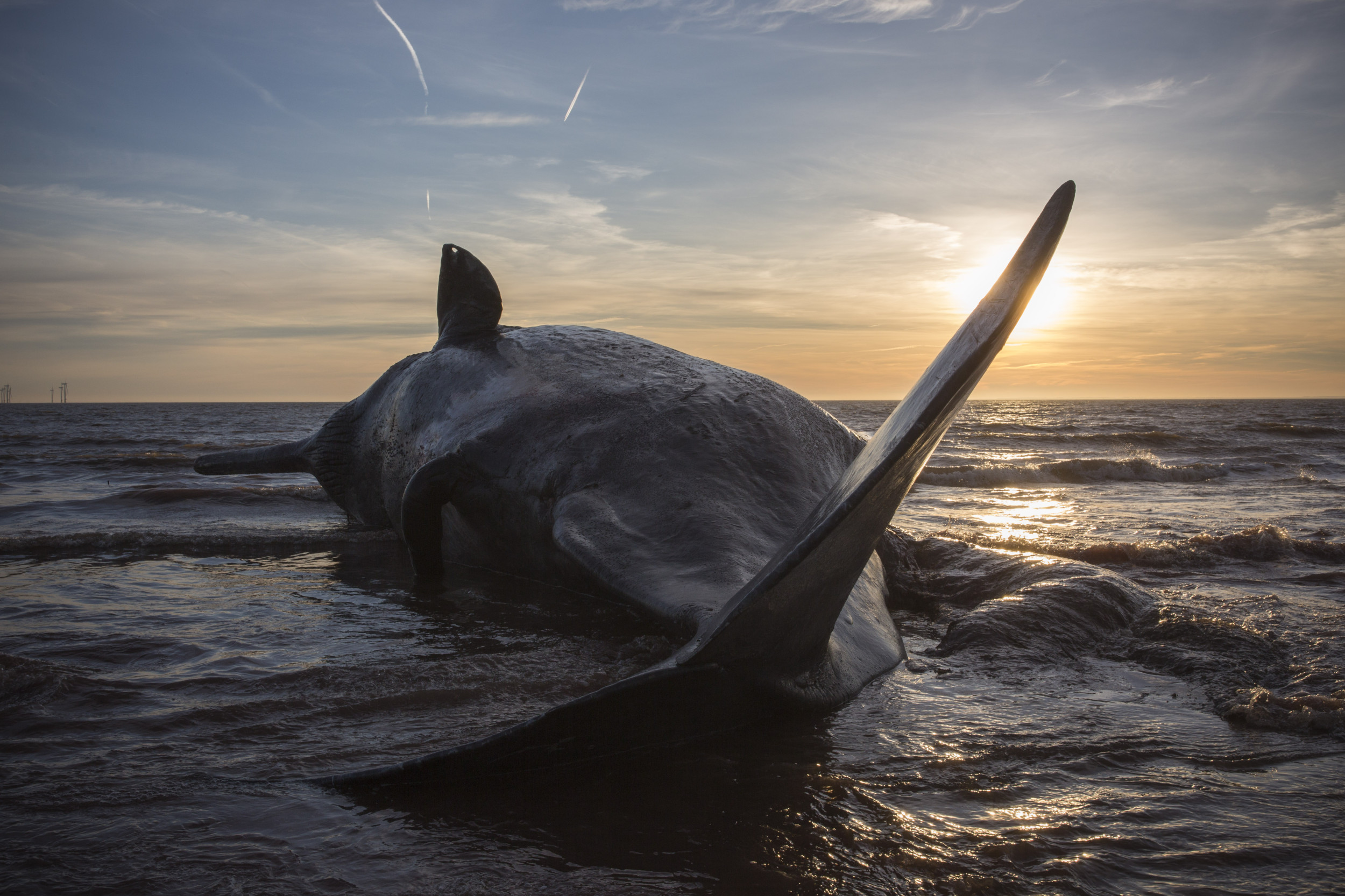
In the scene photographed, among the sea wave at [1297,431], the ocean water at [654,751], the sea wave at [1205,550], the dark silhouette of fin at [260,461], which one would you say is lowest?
the ocean water at [654,751]

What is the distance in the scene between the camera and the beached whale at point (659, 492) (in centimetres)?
183

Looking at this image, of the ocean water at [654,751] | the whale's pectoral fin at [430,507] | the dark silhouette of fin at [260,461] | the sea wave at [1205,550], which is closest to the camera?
the ocean water at [654,751]

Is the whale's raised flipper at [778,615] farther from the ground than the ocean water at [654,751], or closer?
farther from the ground

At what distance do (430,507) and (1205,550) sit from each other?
16.2 ft

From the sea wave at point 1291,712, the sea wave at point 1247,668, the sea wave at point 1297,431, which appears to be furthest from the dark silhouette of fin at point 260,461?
the sea wave at point 1297,431

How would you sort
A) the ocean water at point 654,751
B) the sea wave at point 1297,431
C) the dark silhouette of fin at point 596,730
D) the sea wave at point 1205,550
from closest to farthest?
1. the ocean water at point 654,751
2. the dark silhouette of fin at point 596,730
3. the sea wave at point 1205,550
4. the sea wave at point 1297,431

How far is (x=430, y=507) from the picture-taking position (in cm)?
394

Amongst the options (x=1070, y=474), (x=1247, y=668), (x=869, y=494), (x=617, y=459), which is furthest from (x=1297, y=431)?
(x=869, y=494)

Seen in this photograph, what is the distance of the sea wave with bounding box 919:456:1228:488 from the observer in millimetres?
12867

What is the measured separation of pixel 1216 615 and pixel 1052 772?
2.15m

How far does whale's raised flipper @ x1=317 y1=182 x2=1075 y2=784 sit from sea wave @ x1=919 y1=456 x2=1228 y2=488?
1079cm

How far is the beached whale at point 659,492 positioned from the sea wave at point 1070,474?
911 cm

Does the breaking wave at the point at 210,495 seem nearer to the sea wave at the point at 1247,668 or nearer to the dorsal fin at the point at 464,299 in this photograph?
the dorsal fin at the point at 464,299

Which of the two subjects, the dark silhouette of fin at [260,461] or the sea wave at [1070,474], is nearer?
the dark silhouette of fin at [260,461]
